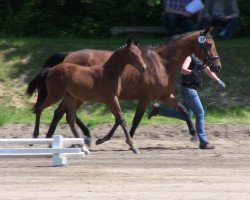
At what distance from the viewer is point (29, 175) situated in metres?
12.9

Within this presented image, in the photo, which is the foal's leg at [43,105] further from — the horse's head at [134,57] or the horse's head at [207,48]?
the horse's head at [207,48]

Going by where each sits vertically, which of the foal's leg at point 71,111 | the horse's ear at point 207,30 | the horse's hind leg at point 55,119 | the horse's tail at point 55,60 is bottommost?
the horse's hind leg at point 55,119

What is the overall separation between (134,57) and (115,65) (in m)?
0.35

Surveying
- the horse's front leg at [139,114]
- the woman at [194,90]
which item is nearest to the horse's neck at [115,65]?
the horse's front leg at [139,114]

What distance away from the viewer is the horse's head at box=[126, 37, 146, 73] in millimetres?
15922

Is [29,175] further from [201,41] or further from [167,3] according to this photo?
[167,3]

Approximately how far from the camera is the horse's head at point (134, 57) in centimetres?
1592

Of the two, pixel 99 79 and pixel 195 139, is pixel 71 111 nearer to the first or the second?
pixel 99 79

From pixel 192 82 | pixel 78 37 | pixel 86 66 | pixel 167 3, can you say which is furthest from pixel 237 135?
pixel 78 37

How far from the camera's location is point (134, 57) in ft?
52.4

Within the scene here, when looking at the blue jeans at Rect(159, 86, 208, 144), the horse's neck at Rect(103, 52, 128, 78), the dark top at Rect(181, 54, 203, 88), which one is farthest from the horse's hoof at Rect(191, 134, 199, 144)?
the horse's neck at Rect(103, 52, 128, 78)

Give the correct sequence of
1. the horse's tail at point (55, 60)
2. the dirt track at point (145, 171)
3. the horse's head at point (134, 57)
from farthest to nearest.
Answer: the horse's tail at point (55, 60)
the horse's head at point (134, 57)
the dirt track at point (145, 171)

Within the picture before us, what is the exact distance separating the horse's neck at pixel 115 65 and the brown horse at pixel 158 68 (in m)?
Answer: 0.79

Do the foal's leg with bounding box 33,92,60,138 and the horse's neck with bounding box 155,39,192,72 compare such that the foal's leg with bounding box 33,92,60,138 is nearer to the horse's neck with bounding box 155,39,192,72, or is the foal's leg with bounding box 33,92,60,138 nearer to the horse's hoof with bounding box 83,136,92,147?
the horse's hoof with bounding box 83,136,92,147
